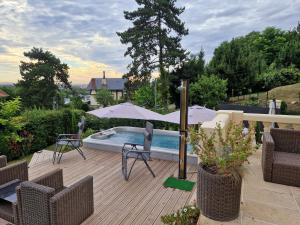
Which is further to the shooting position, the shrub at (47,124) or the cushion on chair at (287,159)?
the shrub at (47,124)

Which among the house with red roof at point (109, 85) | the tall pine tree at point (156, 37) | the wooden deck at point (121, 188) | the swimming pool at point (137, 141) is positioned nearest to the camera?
the wooden deck at point (121, 188)

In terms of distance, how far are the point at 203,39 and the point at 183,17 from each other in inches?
105

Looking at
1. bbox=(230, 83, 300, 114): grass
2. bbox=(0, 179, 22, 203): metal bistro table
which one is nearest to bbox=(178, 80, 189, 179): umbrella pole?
bbox=(0, 179, 22, 203): metal bistro table

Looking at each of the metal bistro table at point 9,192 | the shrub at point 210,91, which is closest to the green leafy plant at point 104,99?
the shrub at point 210,91

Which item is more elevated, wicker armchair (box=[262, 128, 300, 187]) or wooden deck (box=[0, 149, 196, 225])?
wicker armchair (box=[262, 128, 300, 187])

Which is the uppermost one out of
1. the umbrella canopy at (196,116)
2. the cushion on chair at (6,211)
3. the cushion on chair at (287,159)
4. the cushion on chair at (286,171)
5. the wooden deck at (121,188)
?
the umbrella canopy at (196,116)

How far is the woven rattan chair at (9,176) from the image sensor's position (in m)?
2.69

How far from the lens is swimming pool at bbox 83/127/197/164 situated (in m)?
5.61

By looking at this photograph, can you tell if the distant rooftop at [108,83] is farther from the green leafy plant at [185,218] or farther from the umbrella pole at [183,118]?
the green leafy plant at [185,218]

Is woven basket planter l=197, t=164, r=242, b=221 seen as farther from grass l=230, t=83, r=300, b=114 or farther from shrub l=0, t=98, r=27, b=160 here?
grass l=230, t=83, r=300, b=114

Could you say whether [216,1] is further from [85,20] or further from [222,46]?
[222,46]

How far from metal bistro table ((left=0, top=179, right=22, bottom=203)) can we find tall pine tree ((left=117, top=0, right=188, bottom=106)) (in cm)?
1395

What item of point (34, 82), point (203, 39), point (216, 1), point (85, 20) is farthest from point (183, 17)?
point (34, 82)

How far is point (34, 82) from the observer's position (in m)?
21.4
